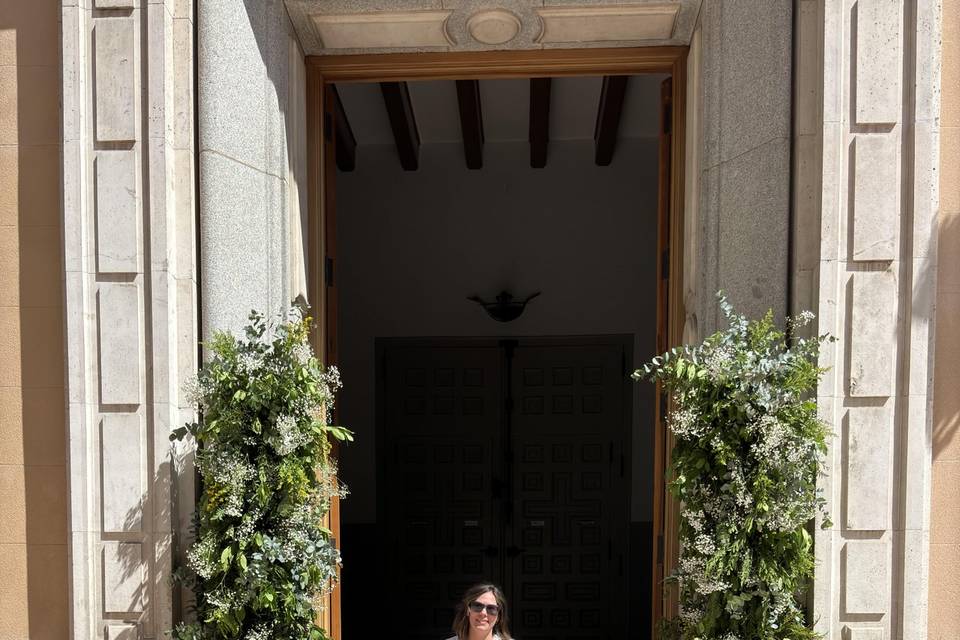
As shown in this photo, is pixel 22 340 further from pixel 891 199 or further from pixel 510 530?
pixel 510 530

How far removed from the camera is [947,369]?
3.10 meters

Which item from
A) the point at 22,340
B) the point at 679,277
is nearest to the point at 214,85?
the point at 22,340

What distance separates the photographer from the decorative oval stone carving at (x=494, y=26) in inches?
134

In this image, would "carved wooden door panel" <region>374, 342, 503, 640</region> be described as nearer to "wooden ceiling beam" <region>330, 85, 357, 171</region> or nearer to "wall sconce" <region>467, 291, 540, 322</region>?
"wall sconce" <region>467, 291, 540, 322</region>

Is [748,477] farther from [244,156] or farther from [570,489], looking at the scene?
[570,489]

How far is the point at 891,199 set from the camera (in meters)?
3.00

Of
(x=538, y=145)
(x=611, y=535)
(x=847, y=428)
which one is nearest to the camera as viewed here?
(x=847, y=428)

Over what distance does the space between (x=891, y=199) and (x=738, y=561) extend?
1.53m

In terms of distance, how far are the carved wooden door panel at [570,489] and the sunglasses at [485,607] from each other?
432 centimetres

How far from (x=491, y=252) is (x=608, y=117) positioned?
1.79 metres

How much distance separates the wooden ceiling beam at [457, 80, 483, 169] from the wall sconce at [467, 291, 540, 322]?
4.28ft

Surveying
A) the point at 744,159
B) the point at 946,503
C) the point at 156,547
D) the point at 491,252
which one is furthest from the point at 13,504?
the point at 491,252

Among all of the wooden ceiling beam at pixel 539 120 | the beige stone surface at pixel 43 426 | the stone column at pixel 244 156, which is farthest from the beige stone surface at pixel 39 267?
the wooden ceiling beam at pixel 539 120

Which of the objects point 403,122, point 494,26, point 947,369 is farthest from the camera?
point 403,122
